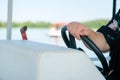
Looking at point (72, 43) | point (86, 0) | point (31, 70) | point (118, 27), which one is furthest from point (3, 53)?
point (86, 0)

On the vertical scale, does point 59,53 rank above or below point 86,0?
above

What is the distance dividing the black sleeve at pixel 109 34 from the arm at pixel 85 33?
0.7 inches

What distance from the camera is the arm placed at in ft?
3.31

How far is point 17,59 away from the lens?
32.6 inches

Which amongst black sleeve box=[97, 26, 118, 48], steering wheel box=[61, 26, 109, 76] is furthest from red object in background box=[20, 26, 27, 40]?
black sleeve box=[97, 26, 118, 48]

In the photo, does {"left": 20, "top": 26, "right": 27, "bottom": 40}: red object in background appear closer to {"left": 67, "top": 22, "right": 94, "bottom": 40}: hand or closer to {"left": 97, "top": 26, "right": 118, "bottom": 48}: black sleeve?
{"left": 67, "top": 22, "right": 94, "bottom": 40}: hand

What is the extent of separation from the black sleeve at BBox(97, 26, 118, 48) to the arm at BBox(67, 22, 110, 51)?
0.02m

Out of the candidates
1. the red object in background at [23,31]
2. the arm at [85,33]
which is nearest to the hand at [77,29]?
the arm at [85,33]

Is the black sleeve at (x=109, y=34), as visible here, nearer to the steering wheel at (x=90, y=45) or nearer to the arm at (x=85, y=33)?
the arm at (x=85, y=33)

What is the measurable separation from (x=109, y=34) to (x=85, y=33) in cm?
22

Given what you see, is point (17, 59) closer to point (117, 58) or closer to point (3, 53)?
point (3, 53)

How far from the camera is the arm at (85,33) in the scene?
1008 mm

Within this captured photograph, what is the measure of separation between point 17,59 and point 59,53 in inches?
5.9

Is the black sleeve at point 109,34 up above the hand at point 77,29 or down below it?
below
